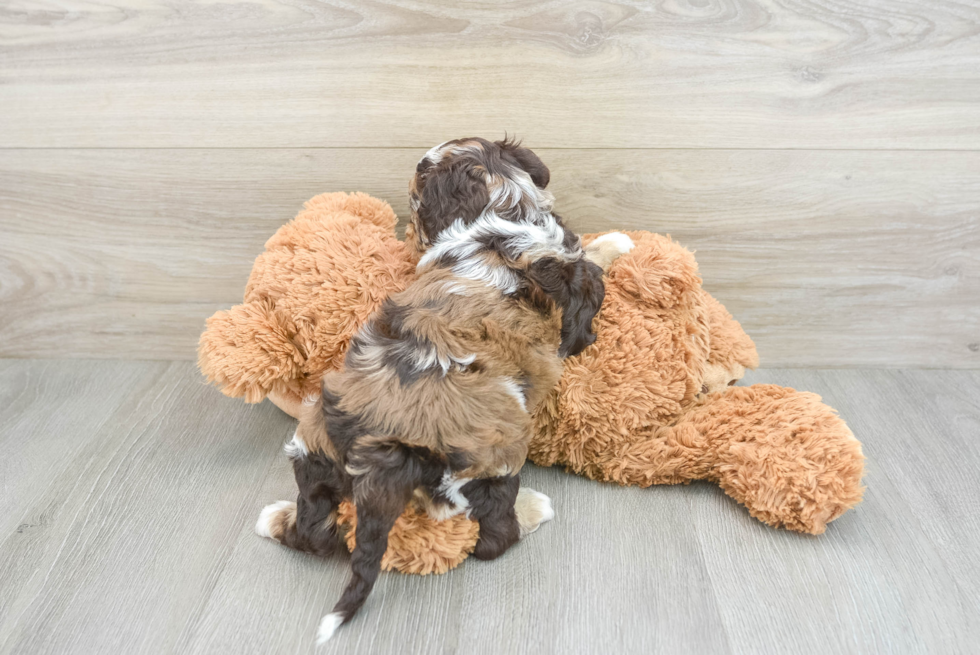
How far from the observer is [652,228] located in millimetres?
1773

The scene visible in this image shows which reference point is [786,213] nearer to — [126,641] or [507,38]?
[507,38]

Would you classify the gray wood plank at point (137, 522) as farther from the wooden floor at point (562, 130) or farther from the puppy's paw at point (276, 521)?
the wooden floor at point (562, 130)

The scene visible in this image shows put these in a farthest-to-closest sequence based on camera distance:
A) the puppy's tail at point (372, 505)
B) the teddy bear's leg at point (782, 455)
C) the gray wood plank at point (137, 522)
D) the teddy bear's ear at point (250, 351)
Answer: the teddy bear's ear at point (250, 351), the teddy bear's leg at point (782, 455), the gray wood plank at point (137, 522), the puppy's tail at point (372, 505)

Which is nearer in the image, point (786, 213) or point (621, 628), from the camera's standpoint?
point (621, 628)

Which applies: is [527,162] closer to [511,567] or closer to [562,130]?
[562,130]

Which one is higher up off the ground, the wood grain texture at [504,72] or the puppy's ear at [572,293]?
the wood grain texture at [504,72]

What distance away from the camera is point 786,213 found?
174cm

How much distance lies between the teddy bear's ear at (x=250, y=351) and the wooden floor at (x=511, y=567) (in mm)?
259

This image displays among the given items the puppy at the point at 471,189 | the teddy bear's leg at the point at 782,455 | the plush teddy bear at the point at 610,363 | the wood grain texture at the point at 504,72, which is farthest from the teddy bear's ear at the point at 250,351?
the teddy bear's leg at the point at 782,455

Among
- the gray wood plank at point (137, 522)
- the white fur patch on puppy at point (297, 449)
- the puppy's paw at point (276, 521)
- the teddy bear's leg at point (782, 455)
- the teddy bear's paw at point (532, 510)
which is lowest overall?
the gray wood plank at point (137, 522)

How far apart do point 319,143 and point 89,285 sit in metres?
0.81

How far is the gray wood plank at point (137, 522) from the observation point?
1.22 m

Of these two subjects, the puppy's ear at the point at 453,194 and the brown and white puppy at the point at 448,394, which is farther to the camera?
the puppy's ear at the point at 453,194

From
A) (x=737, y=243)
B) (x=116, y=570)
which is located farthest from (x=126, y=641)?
(x=737, y=243)
